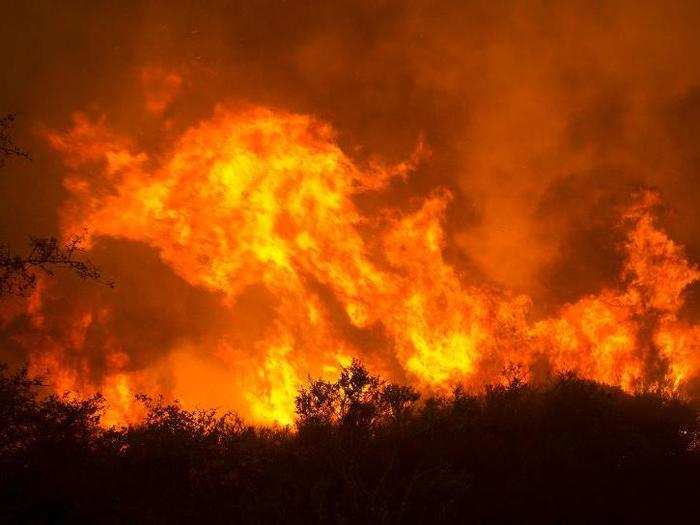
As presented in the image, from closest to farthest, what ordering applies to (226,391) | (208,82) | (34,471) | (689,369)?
1. (34,471)
2. (689,369)
3. (208,82)
4. (226,391)

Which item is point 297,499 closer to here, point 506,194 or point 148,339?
point 506,194

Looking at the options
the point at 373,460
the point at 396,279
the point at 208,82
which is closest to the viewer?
the point at 373,460

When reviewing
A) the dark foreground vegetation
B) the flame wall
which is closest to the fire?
the flame wall

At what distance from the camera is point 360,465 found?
18.8 ft

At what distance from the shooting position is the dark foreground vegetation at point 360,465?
4.93 m

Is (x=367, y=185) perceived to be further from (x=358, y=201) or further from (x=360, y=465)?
→ (x=360, y=465)

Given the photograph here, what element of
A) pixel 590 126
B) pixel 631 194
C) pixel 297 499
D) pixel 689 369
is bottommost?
pixel 297 499

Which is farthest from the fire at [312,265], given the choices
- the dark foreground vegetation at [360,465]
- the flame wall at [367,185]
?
the dark foreground vegetation at [360,465]

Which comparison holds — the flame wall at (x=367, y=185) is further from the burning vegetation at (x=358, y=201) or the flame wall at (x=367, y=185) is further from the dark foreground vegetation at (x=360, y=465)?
the dark foreground vegetation at (x=360, y=465)

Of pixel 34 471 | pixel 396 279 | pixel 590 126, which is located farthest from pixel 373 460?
pixel 590 126

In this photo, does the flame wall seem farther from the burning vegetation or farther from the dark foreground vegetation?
the dark foreground vegetation

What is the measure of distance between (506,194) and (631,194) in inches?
142

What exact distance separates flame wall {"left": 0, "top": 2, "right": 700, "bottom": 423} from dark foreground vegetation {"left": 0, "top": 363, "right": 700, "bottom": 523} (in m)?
5.85

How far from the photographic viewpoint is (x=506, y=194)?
1617cm
